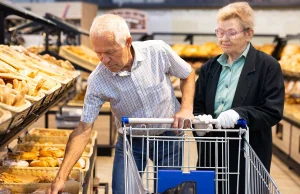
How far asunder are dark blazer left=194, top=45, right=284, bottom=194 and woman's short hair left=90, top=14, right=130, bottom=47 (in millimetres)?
654

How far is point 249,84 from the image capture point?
2.50 meters

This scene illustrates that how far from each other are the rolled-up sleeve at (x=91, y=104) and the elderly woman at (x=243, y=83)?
53 cm

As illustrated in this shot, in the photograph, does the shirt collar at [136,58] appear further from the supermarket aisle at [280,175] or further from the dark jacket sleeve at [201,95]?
the supermarket aisle at [280,175]

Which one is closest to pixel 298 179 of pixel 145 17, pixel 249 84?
pixel 249 84

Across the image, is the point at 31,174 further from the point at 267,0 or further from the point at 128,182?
the point at 267,0

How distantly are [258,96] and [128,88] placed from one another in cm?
68

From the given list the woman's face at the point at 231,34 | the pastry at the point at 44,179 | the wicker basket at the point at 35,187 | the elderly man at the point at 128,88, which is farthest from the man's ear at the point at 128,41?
the pastry at the point at 44,179

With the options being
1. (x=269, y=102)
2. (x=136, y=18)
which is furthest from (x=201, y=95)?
(x=136, y=18)

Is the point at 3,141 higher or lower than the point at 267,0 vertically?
lower

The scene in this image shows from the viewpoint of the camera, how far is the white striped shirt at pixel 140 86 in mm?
2406

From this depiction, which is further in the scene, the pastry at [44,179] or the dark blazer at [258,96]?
the pastry at [44,179]

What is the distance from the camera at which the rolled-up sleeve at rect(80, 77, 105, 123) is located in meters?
2.39

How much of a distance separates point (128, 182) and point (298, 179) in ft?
11.9

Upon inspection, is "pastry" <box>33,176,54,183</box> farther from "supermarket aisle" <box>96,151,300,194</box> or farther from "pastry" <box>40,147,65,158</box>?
"supermarket aisle" <box>96,151,300,194</box>
